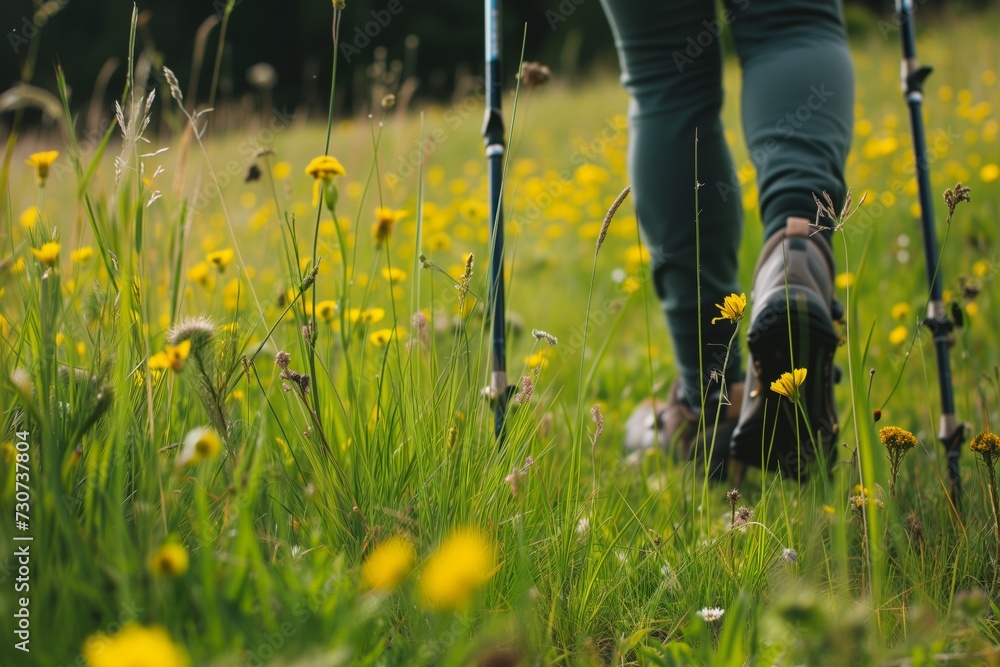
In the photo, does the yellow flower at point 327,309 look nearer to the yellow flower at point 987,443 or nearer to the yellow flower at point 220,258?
the yellow flower at point 220,258

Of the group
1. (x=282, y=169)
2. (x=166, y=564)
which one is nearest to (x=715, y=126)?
(x=166, y=564)

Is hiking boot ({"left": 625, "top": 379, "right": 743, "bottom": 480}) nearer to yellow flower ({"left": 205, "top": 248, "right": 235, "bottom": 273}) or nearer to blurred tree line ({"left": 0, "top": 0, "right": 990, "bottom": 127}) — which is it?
yellow flower ({"left": 205, "top": 248, "right": 235, "bottom": 273})

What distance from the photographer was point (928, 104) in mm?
4473

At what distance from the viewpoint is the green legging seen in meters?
1.26

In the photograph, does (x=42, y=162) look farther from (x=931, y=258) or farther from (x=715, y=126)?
(x=931, y=258)

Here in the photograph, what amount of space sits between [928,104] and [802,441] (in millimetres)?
4021

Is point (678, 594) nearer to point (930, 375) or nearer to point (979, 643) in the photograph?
point (979, 643)

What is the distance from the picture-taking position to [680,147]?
136cm

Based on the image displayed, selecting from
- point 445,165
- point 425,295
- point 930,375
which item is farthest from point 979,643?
point 445,165

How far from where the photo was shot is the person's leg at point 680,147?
1.35m

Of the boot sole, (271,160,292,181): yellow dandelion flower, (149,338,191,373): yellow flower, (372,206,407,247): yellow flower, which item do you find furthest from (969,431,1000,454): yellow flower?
(271,160,292,181): yellow dandelion flower

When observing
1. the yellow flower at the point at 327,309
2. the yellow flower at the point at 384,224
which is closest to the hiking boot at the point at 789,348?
the yellow flower at the point at 384,224

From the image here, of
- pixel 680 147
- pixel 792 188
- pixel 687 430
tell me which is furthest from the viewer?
pixel 687 430

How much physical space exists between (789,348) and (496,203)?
47 cm
